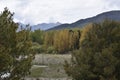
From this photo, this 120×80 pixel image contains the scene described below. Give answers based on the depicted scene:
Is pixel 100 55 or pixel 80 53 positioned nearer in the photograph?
pixel 100 55

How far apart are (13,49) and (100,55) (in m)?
8.98

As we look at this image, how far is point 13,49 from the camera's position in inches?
715

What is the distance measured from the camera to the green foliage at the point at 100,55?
25.3 m

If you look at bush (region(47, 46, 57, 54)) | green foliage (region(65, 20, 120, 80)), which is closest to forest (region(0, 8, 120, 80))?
green foliage (region(65, 20, 120, 80))

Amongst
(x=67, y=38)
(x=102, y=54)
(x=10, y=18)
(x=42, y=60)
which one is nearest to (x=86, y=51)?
(x=102, y=54)

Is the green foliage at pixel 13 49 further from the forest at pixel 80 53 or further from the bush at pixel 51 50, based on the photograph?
the bush at pixel 51 50

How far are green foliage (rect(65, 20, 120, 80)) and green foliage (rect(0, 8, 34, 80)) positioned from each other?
7863 millimetres

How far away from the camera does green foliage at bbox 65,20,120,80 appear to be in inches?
997

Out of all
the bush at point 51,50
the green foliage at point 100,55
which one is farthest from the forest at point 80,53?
the bush at point 51,50

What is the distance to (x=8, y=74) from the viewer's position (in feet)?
60.2

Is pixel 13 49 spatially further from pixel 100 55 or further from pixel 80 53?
pixel 80 53

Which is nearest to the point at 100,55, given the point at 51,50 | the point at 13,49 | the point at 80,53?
the point at 80,53

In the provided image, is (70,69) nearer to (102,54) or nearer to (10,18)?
(102,54)

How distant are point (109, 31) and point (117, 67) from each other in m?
2.80
